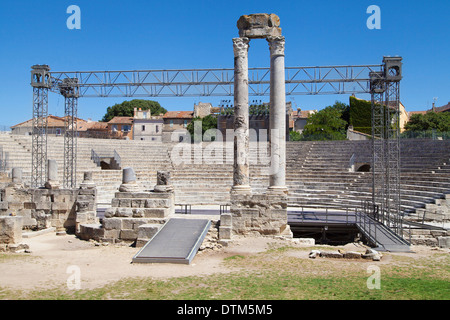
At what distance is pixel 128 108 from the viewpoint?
2923 inches

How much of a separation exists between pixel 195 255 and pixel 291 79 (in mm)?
15561

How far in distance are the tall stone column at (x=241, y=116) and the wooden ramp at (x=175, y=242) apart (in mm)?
2311

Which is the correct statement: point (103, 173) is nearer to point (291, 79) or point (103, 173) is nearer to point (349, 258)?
point (291, 79)

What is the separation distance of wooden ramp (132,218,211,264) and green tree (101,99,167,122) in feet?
207

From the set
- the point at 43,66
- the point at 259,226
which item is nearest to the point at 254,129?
the point at 43,66

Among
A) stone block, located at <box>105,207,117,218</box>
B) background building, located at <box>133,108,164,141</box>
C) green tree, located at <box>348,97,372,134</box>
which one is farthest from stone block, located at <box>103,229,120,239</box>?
background building, located at <box>133,108,164,141</box>

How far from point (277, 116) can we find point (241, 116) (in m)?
1.38

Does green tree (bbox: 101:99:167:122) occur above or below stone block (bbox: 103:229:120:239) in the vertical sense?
above

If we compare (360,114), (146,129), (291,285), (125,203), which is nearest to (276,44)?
(125,203)

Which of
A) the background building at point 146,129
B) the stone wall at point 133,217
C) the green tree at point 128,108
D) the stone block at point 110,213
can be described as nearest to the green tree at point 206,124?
the background building at point 146,129

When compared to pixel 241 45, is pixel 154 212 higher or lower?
lower

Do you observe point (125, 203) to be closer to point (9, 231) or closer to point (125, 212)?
point (125, 212)

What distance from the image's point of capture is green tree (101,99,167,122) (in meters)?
74.2

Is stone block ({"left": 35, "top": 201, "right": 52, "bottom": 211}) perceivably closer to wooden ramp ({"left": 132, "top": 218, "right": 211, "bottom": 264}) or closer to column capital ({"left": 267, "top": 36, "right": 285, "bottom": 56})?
wooden ramp ({"left": 132, "top": 218, "right": 211, "bottom": 264})
